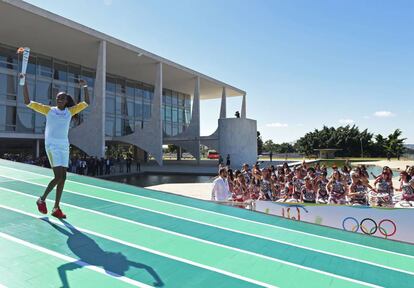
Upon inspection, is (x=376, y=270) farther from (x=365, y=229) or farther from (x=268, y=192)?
(x=268, y=192)

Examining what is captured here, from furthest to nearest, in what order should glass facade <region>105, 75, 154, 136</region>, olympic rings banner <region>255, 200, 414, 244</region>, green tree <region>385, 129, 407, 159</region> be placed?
green tree <region>385, 129, 407, 159</region>, glass facade <region>105, 75, 154, 136</region>, olympic rings banner <region>255, 200, 414, 244</region>

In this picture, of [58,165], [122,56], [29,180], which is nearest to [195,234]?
[58,165]

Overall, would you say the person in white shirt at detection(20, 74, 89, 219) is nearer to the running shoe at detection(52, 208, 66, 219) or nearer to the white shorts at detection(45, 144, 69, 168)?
the white shorts at detection(45, 144, 69, 168)

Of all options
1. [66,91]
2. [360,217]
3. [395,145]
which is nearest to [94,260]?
[360,217]

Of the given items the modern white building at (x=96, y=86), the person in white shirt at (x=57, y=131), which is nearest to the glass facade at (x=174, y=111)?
the modern white building at (x=96, y=86)

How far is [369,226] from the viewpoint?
6.27 m

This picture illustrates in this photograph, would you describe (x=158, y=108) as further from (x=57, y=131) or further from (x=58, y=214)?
(x=57, y=131)

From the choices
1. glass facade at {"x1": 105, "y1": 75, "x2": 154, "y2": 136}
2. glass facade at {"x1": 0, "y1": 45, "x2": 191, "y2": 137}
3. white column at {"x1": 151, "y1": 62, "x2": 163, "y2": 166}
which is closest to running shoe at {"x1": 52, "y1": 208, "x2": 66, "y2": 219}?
glass facade at {"x1": 0, "y1": 45, "x2": 191, "y2": 137}

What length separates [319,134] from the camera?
2516 inches

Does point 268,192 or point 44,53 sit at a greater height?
point 44,53

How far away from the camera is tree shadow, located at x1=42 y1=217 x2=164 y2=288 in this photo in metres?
2.62

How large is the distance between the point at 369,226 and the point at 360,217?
0.23 metres

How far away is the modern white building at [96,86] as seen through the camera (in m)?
23.7

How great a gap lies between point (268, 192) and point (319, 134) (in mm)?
59551
